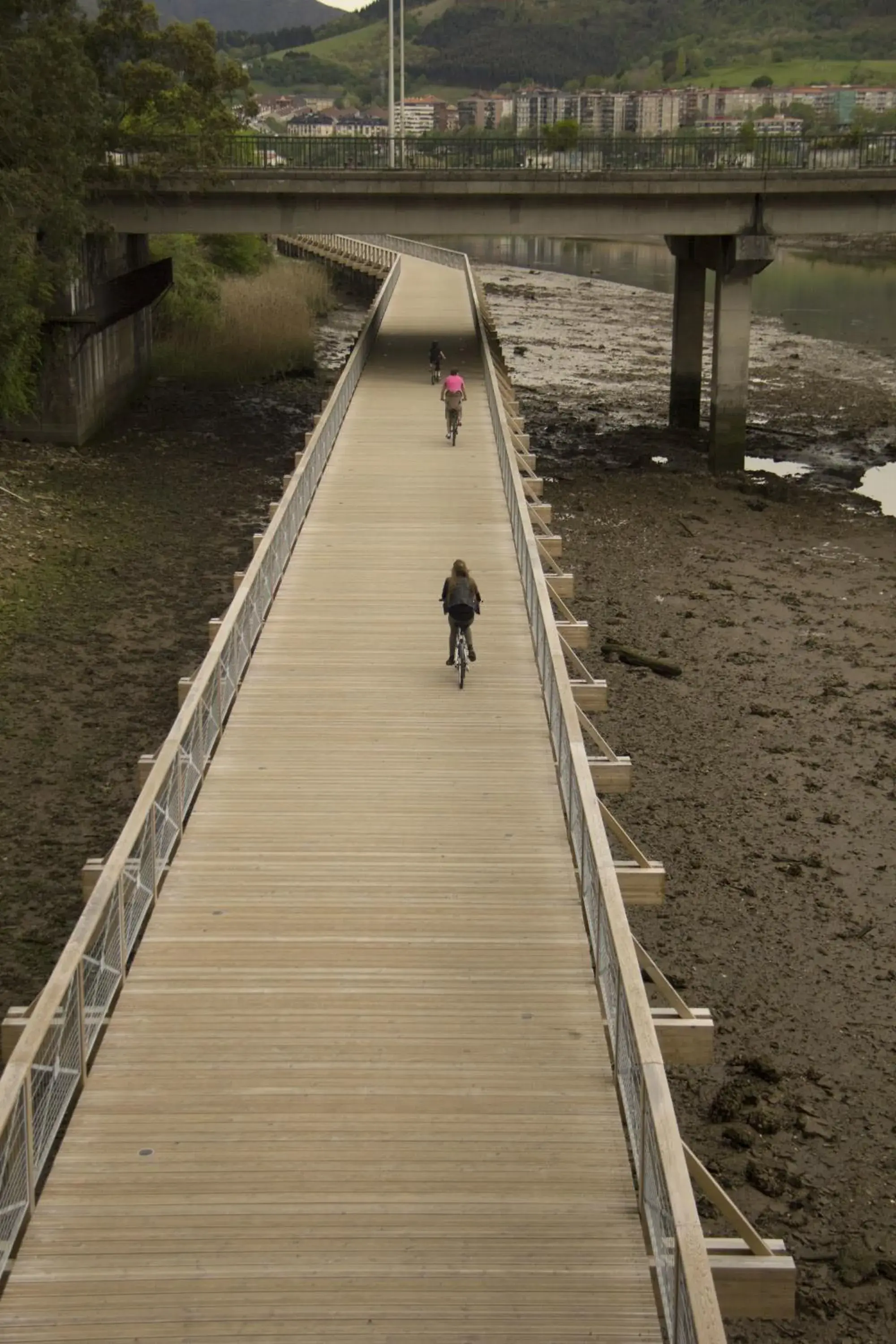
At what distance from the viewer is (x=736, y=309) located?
38812 millimetres

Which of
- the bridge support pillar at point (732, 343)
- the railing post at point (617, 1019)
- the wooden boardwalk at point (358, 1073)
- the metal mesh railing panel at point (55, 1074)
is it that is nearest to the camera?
the wooden boardwalk at point (358, 1073)

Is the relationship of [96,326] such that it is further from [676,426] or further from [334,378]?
[676,426]

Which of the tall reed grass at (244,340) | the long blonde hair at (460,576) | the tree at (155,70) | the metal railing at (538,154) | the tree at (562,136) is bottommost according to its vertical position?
the tall reed grass at (244,340)

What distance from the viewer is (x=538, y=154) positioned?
133 ft

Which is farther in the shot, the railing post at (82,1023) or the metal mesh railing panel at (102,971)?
the metal mesh railing panel at (102,971)

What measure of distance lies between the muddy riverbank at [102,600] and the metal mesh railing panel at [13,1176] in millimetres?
6274

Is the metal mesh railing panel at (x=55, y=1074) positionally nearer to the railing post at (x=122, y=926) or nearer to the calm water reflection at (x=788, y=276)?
the railing post at (x=122, y=926)

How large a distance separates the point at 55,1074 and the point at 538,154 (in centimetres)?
3494

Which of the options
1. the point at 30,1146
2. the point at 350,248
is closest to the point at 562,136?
the point at 350,248

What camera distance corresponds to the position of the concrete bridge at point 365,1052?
8242 mm

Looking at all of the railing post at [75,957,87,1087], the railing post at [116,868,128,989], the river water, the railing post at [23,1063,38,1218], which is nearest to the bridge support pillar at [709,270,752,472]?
the river water

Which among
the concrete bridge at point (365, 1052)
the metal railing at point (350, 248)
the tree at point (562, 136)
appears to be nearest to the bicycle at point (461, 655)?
the concrete bridge at point (365, 1052)

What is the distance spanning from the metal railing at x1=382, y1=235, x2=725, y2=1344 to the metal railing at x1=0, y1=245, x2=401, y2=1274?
3034mm

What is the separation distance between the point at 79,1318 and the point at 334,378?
41947 mm
